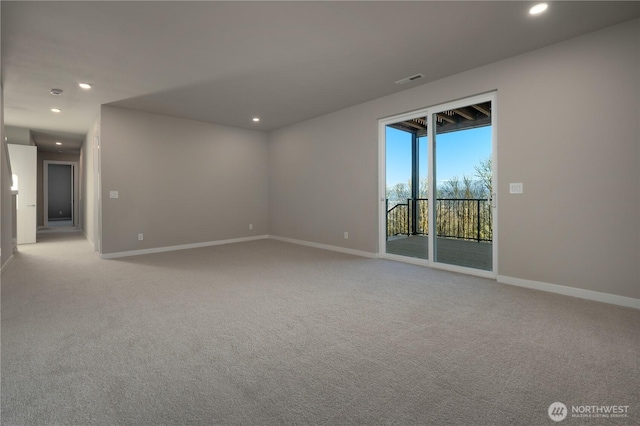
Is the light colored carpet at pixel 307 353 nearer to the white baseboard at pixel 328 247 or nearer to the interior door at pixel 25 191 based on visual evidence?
the white baseboard at pixel 328 247

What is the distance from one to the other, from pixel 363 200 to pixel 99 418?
172 inches

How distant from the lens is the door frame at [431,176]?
144 inches

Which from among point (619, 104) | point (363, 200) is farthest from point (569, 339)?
point (363, 200)

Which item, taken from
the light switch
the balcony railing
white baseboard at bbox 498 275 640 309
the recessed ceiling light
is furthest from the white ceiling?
white baseboard at bbox 498 275 640 309

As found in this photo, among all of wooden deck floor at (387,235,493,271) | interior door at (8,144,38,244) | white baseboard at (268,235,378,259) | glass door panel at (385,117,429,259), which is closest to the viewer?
wooden deck floor at (387,235,493,271)

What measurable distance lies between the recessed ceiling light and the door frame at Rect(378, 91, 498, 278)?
1092mm

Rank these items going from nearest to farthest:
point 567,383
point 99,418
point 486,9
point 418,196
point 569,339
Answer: point 99,418
point 567,383
point 569,339
point 486,9
point 418,196

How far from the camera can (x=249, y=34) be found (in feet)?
9.55

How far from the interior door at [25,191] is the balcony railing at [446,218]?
7866mm

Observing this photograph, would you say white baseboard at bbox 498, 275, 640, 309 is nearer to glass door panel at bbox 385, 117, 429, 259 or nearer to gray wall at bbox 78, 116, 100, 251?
glass door panel at bbox 385, 117, 429, 259

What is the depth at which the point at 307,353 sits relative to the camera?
6.42ft

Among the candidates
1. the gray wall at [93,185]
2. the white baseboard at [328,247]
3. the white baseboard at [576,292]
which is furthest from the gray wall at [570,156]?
the gray wall at [93,185]

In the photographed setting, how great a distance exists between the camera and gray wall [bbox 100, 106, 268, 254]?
17.0ft

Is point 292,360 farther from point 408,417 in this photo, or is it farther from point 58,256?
point 58,256
